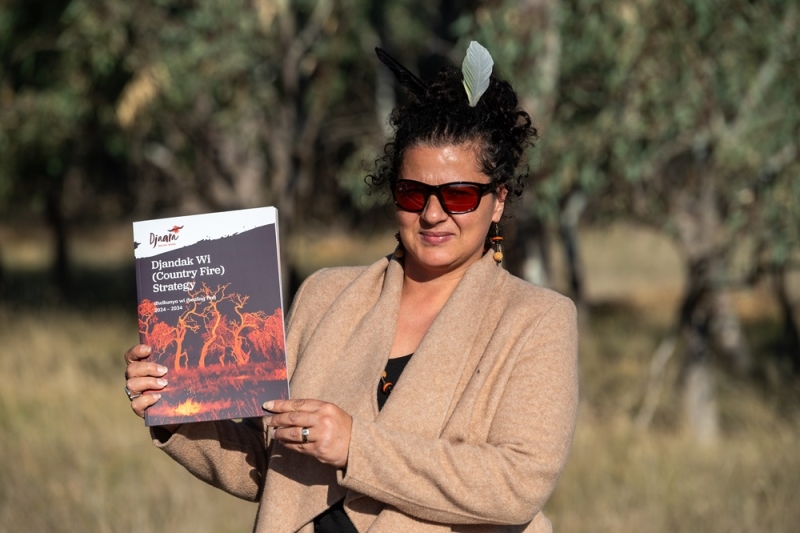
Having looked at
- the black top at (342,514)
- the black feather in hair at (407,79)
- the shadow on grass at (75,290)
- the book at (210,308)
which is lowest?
the shadow on grass at (75,290)

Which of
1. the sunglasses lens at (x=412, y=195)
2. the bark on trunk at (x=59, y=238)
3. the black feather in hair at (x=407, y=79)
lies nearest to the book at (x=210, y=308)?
the sunglasses lens at (x=412, y=195)

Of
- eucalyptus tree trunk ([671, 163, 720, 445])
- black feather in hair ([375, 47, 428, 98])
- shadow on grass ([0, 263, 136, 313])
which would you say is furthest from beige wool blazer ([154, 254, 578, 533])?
shadow on grass ([0, 263, 136, 313])

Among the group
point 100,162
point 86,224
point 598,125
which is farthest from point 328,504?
point 86,224

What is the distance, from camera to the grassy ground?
5.94 metres

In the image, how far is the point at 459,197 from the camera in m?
2.43

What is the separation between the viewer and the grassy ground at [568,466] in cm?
594

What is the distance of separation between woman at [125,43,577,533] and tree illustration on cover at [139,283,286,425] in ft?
0.14

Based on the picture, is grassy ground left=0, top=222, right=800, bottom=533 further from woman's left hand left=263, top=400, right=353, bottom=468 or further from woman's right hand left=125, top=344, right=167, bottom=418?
woman's left hand left=263, top=400, right=353, bottom=468

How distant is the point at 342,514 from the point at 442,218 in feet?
2.28

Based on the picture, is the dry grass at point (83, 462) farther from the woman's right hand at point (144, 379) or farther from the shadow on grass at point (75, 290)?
the woman's right hand at point (144, 379)

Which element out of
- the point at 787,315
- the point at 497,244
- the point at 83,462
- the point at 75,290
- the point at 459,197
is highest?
the point at 459,197

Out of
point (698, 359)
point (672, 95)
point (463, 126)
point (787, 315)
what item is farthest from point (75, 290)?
point (463, 126)

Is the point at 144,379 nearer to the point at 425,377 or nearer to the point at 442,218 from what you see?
the point at 425,377

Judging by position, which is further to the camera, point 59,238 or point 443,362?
point 59,238
